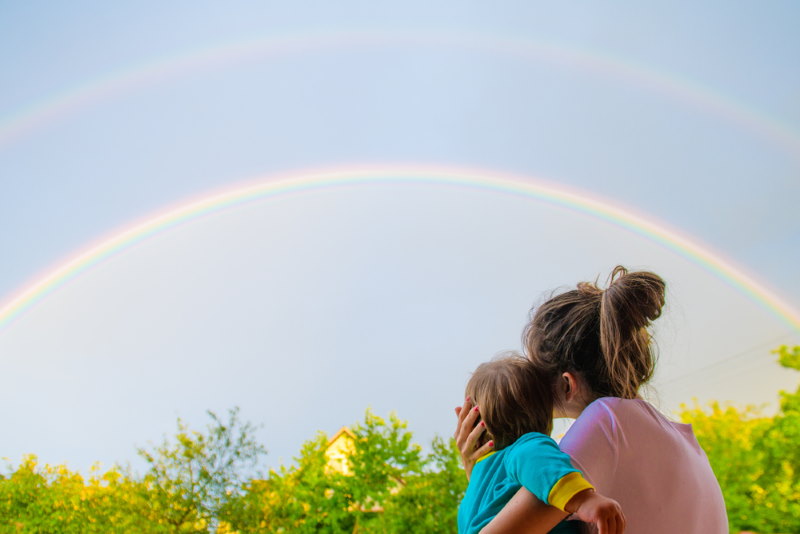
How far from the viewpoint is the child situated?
1.00 metres

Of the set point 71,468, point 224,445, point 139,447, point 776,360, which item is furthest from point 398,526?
point 71,468

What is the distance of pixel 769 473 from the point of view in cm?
1246

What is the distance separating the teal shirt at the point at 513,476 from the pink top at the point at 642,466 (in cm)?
6

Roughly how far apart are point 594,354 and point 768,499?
44.6ft

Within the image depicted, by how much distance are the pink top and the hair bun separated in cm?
20

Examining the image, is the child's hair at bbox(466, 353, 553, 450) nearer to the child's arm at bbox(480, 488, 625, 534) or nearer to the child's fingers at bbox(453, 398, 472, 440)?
the child's fingers at bbox(453, 398, 472, 440)

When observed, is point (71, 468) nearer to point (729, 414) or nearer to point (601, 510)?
point (729, 414)

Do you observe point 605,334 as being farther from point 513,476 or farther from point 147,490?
point 147,490

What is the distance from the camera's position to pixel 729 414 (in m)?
15.8

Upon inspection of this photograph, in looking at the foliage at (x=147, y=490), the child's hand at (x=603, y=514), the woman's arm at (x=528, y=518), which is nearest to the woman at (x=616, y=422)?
the woman's arm at (x=528, y=518)

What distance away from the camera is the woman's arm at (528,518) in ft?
3.53

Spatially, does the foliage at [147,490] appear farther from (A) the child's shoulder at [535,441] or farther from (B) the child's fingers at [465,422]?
(A) the child's shoulder at [535,441]

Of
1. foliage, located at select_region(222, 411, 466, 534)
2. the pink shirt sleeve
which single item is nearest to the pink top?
the pink shirt sleeve

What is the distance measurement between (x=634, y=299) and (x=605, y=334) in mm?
126
